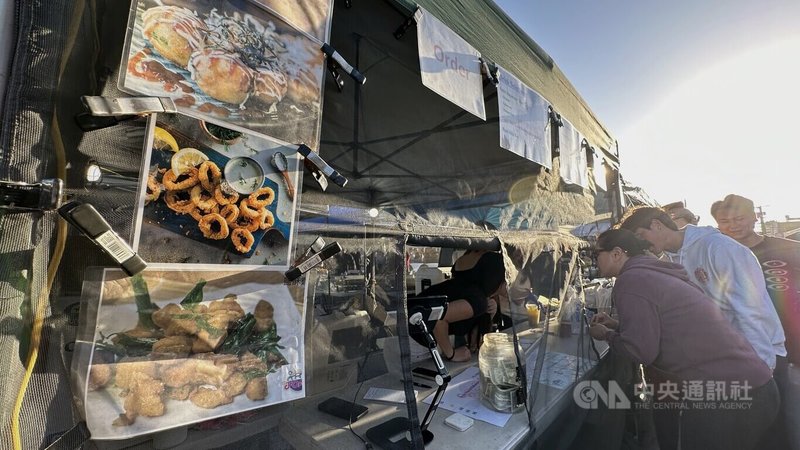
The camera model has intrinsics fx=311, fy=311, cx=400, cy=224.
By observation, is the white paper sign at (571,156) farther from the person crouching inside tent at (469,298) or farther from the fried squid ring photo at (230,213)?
the fried squid ring photo at (230,213)

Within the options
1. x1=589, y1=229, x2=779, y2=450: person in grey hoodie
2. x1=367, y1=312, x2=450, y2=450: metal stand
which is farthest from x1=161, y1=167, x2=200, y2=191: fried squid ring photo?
x1=589, y1=229, x2=779, y2=450: person in grey hoodie

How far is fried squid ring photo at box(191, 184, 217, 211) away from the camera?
0.85 metres

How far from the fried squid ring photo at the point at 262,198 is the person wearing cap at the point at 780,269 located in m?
3.68

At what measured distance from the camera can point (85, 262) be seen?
754 millimetres

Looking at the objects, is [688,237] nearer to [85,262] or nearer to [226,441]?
[226,441]

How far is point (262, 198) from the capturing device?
972mm

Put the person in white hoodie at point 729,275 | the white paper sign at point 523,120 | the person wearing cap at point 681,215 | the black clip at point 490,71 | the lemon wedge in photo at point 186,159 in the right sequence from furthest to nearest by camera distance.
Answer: the person wearing cap at point 681,215 < the person in white hoodie at point 729,275 < the white paper sign at point 523,120 < the black clip at point 490,71 < the lemon wedge in photo at point 186,159

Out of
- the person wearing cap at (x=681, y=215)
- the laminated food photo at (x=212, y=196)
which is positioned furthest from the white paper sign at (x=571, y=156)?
the laminated food photo at (x=212, y=196)

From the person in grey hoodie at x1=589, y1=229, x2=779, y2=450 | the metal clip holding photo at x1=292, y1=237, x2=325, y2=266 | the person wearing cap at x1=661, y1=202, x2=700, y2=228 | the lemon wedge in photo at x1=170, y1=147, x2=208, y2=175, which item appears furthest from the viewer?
the person wearing cap at x1=661, y1=202, x2=700, y2=228

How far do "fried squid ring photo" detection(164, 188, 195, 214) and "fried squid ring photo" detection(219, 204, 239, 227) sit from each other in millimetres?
75

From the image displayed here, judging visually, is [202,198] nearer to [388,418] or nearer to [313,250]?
[313,250]

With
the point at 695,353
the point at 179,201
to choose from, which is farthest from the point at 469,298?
the point at 179,201

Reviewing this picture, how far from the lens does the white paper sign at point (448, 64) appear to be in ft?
4.72

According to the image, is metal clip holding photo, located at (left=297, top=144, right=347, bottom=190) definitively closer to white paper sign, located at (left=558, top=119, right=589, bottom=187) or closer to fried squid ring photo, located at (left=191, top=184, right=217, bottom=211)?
fried squid ring photo, located at (left=191, top=184, right=217, bottom=211)
